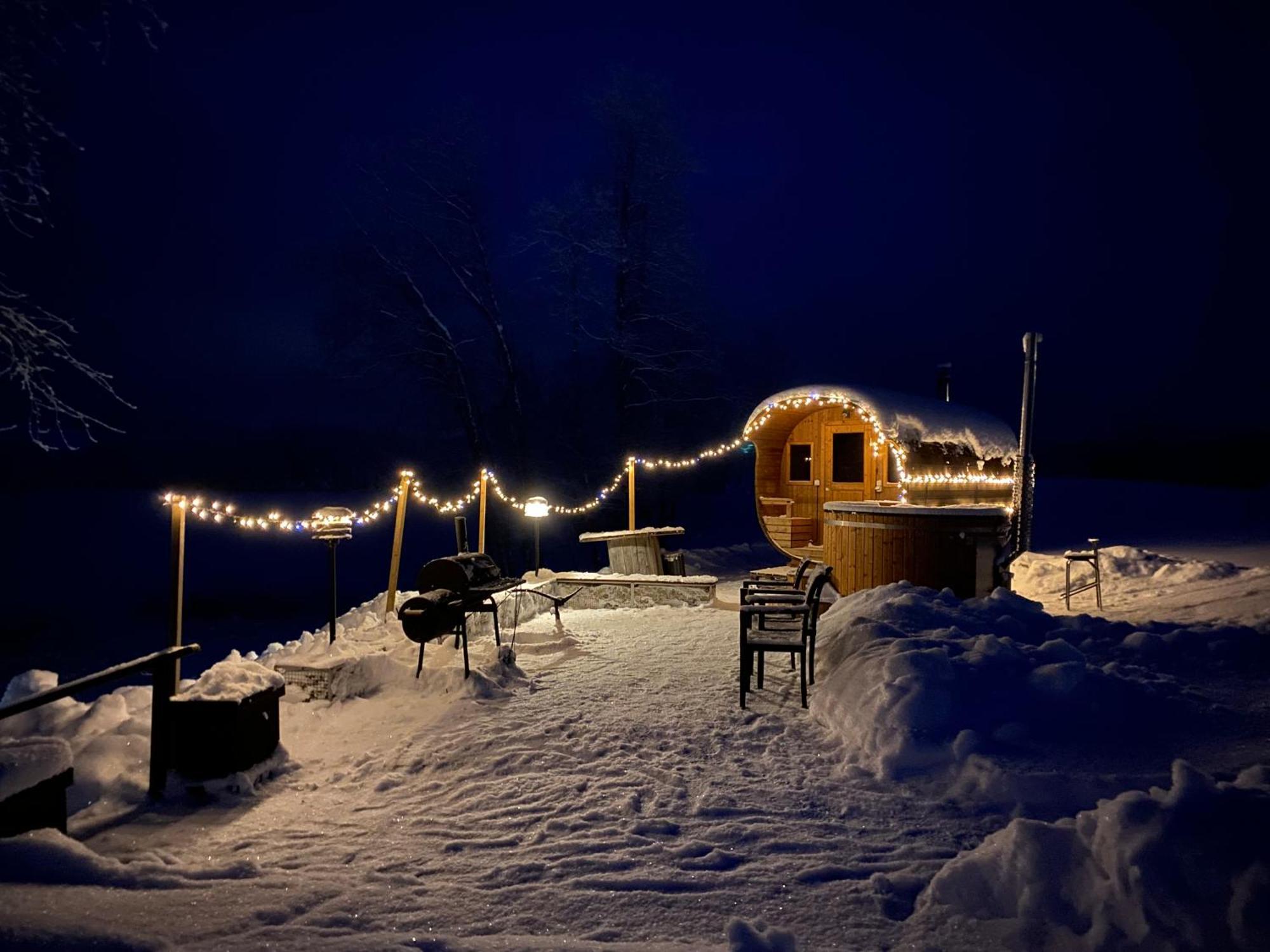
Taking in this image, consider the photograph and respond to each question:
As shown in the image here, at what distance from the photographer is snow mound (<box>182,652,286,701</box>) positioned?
4.63 meters

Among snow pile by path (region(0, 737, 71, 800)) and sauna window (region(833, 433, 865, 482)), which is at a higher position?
sauna window (region(833, 433, 865, 482))

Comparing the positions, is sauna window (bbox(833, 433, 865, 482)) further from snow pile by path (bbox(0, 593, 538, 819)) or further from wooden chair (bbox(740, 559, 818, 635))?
snow pile by path (bbox(0, 593, 538, 819))

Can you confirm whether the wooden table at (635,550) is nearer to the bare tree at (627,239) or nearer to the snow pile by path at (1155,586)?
the snow pile by path at (1155,586)

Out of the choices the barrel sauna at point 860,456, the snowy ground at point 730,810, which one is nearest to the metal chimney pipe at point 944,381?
the barrel sauna at point 860,456

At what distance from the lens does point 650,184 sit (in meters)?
18.6

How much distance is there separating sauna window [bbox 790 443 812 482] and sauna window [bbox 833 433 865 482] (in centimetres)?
63

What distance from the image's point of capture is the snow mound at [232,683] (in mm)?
4629

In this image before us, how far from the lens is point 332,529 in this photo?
7879mm

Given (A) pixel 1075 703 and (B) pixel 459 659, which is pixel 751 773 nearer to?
(A) pixel 1075 703

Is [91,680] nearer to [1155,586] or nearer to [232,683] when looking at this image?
[232,683]

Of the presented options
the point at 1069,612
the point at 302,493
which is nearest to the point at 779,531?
the point at 1069,612

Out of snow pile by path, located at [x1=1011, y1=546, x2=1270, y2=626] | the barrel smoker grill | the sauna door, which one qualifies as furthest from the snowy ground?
the sauna door

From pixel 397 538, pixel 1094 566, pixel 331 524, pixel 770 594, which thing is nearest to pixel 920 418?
pixel 1094 566

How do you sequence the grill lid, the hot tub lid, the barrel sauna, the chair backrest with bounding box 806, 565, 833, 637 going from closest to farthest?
1. the chair backrest with bounding box 806, 565, 833, 637
2. the grill lid
3. the hot tub lid
4. the barrel sauna
